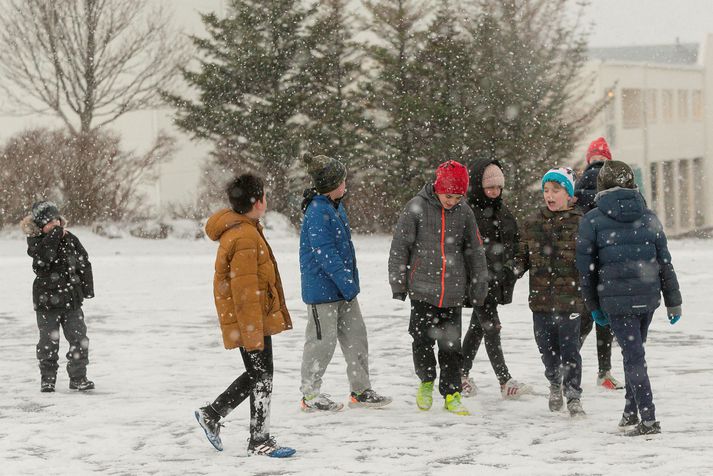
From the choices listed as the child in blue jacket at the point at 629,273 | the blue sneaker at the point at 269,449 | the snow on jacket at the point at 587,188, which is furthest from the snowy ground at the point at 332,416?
the snow on jacket at the point at 587,188

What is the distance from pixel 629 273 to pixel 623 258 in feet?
0.30

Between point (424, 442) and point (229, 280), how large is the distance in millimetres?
1481

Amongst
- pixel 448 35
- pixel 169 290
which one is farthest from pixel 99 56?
pixel 169 290

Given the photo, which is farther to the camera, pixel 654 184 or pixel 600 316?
pixel 654 184

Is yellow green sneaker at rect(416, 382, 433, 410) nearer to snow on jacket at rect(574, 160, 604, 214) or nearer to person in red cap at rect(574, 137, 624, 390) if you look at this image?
person in red cap at rect(574, 137, 624, 390)

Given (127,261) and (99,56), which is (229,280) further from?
(99,56)

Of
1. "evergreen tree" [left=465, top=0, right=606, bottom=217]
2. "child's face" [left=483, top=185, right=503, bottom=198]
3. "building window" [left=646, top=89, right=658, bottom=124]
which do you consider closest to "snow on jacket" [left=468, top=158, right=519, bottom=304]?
"child's face" [left=483, top=185, right=503, bottom=198]

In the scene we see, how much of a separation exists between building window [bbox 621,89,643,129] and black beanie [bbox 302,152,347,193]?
40717 mm

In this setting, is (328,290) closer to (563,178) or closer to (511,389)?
(511,389)

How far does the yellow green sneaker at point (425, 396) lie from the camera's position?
284 inches

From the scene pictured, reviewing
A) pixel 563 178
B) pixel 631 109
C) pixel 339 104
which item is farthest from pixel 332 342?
pixel 631 109

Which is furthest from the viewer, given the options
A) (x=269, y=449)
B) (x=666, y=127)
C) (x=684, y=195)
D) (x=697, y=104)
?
(x=697, y=104)

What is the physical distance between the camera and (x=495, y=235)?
7.51 metres

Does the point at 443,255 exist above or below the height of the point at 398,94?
below
